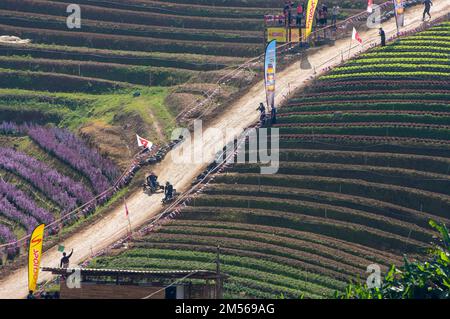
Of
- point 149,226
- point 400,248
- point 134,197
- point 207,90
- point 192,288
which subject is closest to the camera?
point 192,288

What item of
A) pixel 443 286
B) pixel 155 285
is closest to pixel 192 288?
pixel 155 285

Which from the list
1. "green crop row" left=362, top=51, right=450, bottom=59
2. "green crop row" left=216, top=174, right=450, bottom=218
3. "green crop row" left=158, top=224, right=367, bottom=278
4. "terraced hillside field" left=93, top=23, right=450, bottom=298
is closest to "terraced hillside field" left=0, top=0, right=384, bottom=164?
"green crop row" left=362, top=51, right=450, bottom=59

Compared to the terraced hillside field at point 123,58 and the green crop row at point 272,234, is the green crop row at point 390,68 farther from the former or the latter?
the green crop row at point 272,234

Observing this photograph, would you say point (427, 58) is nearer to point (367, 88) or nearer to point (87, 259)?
point (367, 88)

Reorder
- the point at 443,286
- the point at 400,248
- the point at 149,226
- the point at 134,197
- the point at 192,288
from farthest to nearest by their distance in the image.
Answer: the point at 134,197 < the point at 149,226 < the point at 400,248 < the point at 192,288 < the point at 443,286

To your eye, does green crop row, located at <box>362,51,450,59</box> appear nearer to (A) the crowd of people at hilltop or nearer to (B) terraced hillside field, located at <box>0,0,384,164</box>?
(A) the crowd of people at hilltop
